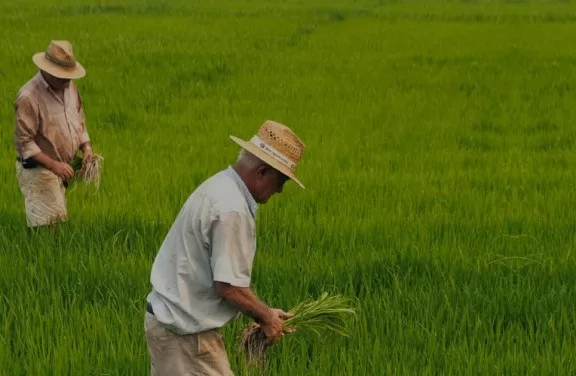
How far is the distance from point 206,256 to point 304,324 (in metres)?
0.51

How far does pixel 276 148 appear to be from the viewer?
7.67ft

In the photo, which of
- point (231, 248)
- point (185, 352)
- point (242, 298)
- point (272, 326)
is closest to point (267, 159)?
point (231, 248)

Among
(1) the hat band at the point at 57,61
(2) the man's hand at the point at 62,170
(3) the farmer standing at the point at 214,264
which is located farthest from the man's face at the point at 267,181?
(1) the hat band at the point at 57,61

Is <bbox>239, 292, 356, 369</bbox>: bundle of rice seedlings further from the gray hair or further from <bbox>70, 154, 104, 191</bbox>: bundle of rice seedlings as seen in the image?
<bbox>70, 154, 104, 191</bbox>: bundle of rice seedlings

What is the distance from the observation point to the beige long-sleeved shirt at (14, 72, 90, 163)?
4156 mm

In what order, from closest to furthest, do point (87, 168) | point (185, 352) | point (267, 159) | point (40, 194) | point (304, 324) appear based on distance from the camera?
point (267, 159), point (185, 352), point (304, 324), point (40, 194), point (87, 168)

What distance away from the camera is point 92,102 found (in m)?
8.91

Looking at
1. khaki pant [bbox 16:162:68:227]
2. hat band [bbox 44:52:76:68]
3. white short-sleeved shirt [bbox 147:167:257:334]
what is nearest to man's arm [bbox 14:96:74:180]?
khaki pant [bbox 16:162:68:227]

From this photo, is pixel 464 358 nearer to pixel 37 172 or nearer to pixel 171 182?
pixel 37 172

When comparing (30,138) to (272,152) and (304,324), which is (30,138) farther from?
(272,152)

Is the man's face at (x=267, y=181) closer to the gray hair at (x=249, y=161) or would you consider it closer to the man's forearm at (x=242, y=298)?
the gray hair at (x=249, y=161)

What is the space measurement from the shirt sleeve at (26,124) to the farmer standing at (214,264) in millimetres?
1912

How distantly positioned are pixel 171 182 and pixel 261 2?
688 inches

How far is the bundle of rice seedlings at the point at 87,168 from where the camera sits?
4.47 m
